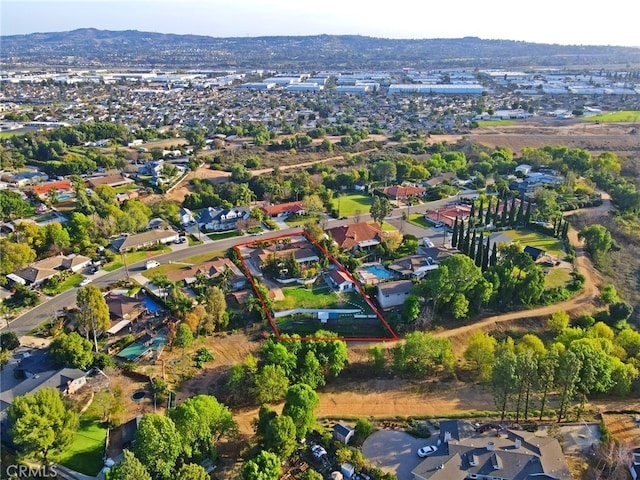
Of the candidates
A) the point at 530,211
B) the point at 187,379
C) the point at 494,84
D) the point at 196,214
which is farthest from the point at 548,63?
the point at 187,379

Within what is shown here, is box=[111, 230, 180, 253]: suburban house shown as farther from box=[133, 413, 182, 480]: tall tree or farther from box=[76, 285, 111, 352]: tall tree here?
box=[133, 413, 182, 480]: tall tree

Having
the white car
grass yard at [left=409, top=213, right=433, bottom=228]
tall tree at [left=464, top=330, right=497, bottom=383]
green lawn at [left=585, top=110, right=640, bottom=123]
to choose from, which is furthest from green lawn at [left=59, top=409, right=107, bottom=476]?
green lawn at [left=585, top=110, right=640, bottom=123]

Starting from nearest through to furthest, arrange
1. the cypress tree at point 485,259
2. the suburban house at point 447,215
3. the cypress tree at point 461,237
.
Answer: the cypress tree at point 485,259
the cypress tree at point 461,237
the suburban house at point 447,215

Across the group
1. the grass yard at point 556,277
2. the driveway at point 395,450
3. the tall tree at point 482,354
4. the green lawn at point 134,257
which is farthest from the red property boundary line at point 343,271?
the grass yard at point 556,277

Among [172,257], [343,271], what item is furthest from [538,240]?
[172,257]

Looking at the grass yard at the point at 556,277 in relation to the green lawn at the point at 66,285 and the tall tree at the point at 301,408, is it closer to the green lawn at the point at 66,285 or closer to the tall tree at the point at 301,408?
the tall tree at the point at 301,408

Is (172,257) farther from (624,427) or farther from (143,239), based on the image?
(624,427)

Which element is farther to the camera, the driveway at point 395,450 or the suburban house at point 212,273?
the suburban house at point 212,273
